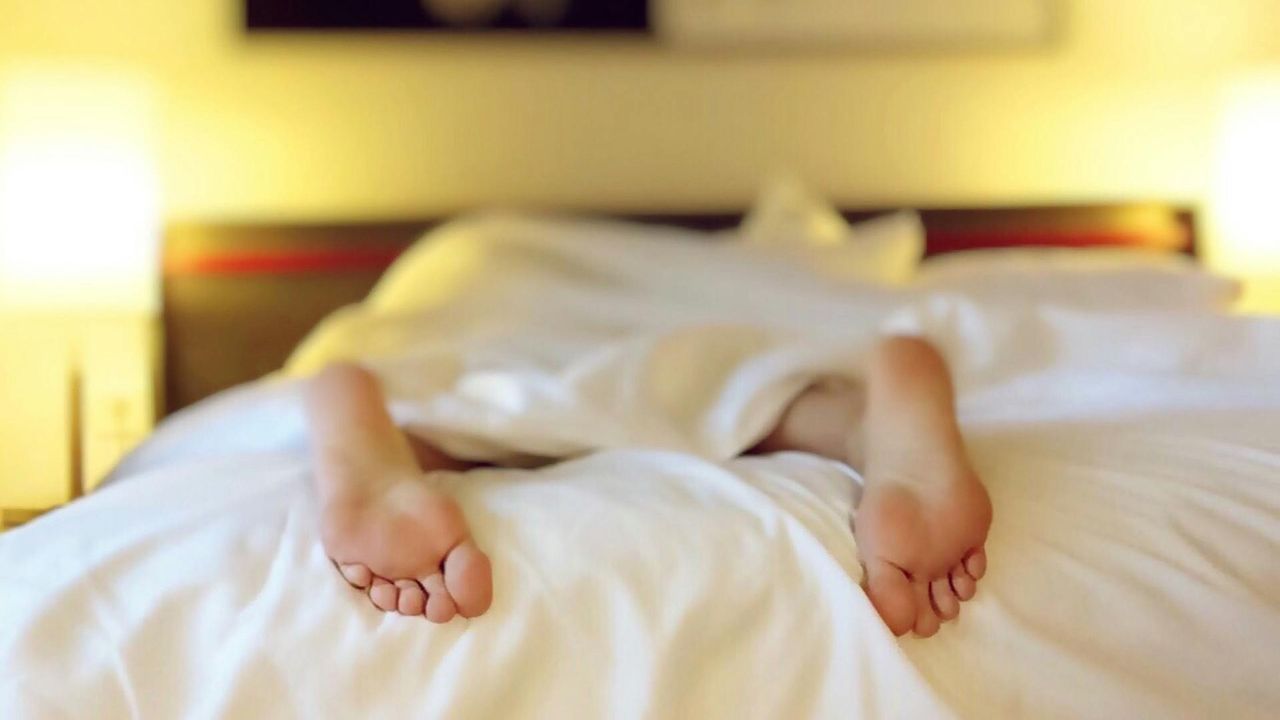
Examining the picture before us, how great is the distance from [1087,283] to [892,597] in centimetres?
128

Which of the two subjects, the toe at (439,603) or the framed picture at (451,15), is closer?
the toe at (439,603)

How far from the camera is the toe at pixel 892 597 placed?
75 centimetres

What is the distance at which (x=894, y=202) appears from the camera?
2416 millimetres

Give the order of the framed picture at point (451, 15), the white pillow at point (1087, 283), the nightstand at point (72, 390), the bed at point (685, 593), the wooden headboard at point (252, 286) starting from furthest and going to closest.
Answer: the framed picture at point (451, 15)
the wooden headboard at point (252, 286)
the nightstand at point (72, 390)
the white pillow at point (1087, 283)
the bed at point (685, 593)

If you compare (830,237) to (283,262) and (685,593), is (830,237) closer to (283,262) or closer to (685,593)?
(283,262)

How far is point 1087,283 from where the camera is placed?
190 cm

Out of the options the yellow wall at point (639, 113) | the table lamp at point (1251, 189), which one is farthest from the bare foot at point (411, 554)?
the table lamp at point (1251, 189)

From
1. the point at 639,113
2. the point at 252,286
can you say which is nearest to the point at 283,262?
the point at 252,286

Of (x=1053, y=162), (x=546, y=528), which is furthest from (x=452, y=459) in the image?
(x=1053, y=162)

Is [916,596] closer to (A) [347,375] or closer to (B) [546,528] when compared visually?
(B) [546,528]

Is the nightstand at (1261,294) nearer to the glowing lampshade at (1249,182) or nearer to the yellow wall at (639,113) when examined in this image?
the glowing lampshade at (1249,182)

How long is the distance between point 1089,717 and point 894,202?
1.75 metres

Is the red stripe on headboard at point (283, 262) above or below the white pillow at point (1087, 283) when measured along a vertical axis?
below

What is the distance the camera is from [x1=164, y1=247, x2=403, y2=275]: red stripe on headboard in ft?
7.09
